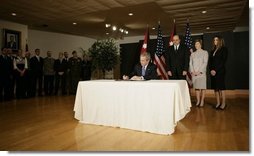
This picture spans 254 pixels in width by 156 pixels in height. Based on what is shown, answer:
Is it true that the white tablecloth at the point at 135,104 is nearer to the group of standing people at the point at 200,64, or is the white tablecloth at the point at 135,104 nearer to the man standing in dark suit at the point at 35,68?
the group of standing people at the point at 200,64

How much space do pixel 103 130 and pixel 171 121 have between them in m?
1.03

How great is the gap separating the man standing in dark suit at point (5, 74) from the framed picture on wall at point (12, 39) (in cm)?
135

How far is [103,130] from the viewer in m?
3.40

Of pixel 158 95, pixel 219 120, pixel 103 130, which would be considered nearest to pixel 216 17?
pixel 219 120

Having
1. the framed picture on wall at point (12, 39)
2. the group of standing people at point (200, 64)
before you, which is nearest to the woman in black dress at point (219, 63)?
the group of standing people at point (200, 64)

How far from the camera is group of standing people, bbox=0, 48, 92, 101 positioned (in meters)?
6.60

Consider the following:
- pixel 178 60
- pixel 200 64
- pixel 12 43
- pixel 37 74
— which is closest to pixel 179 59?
pixel 178 60

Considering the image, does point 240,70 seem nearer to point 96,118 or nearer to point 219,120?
point 219,120

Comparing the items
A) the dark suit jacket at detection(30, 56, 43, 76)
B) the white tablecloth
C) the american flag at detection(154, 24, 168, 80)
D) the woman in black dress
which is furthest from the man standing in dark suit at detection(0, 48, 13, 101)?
the woman in black dress

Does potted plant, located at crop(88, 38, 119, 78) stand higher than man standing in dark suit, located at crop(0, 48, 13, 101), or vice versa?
potted plant, located at crop(88, 38, 119, 78)

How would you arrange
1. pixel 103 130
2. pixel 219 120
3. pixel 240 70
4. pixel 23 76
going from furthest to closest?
pixel 240 70 < pixel 23 76 < pixel 219 120 < pixel 103 130

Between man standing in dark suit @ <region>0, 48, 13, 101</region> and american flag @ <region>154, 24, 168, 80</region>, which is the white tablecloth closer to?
american flag @ <region>154, 24, 168, 80</region>

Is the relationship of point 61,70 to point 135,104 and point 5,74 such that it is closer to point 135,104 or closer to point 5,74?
point 5,74

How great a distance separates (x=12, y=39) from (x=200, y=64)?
20.9ft
